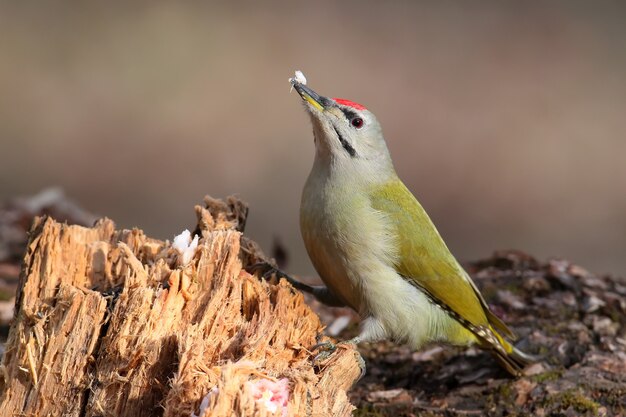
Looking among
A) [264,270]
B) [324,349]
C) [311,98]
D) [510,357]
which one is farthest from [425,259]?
[324,349]

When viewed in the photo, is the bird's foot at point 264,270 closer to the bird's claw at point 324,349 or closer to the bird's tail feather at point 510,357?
the bird's claw at point 324,349

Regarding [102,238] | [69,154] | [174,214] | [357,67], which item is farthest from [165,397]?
[357,67]

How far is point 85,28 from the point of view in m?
12.9

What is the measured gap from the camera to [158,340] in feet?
12.1

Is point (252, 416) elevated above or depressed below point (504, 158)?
below

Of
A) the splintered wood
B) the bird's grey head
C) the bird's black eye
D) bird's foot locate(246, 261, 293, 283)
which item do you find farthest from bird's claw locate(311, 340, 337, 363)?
the bird's black eye

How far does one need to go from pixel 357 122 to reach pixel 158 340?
84.3 inches

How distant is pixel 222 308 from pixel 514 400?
2260mm

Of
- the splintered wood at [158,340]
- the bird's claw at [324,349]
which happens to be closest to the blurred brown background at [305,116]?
the splintered wood at [158,340]

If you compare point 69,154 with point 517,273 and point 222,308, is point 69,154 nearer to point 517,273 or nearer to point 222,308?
point 517,273

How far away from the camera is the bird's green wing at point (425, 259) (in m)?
5.19

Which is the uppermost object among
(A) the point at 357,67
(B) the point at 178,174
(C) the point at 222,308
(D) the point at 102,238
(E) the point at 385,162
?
(A) the point at 357,67

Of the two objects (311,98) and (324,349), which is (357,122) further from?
(324,349)

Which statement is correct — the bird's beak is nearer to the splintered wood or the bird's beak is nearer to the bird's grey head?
the bird's grey head
